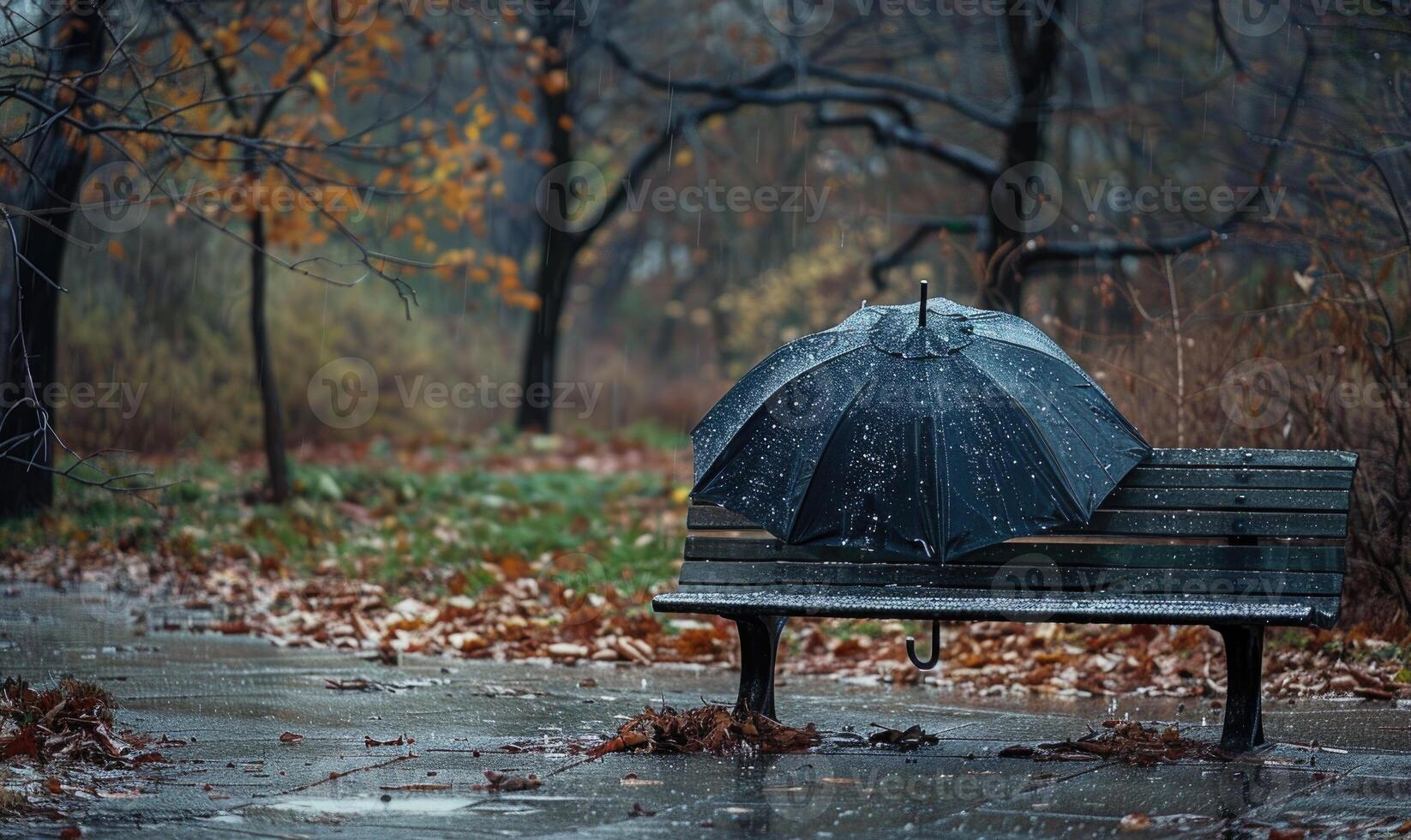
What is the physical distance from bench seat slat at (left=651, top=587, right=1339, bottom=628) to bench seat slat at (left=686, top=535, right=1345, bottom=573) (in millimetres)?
130

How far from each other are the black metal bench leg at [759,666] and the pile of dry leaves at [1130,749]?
2.60 feet

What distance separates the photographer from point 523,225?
3288cm

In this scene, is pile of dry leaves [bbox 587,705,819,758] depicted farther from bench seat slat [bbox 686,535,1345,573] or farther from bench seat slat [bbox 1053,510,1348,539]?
bench seat slat [bbox 1053,510,1348,539]

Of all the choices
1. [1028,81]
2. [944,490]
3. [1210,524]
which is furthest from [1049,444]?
[1028,81]

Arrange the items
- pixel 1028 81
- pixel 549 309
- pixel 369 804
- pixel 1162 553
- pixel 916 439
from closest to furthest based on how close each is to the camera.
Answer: pixel 369 804 → pixel 916 439 → pixel 1162 553 → pixel 1028 81 → pixel 549 309

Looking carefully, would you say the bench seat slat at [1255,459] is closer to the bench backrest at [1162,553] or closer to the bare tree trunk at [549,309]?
the bench backrest at [1162,553]

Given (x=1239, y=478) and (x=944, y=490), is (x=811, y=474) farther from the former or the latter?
(x=1239, y=478)

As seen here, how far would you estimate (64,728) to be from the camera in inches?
181

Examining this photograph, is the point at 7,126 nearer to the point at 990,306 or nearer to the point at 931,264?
the point at 990,306

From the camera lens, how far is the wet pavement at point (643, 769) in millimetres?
3662

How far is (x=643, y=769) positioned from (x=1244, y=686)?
6.12ft

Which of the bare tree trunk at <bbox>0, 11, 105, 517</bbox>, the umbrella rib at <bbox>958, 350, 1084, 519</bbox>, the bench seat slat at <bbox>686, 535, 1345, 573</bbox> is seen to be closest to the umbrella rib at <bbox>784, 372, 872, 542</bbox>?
the bench seat slat at <bbox>686, 535, 1345, 573</bbox>

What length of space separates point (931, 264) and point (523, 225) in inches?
375

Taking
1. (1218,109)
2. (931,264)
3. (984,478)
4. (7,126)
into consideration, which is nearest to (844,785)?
(984,478)
